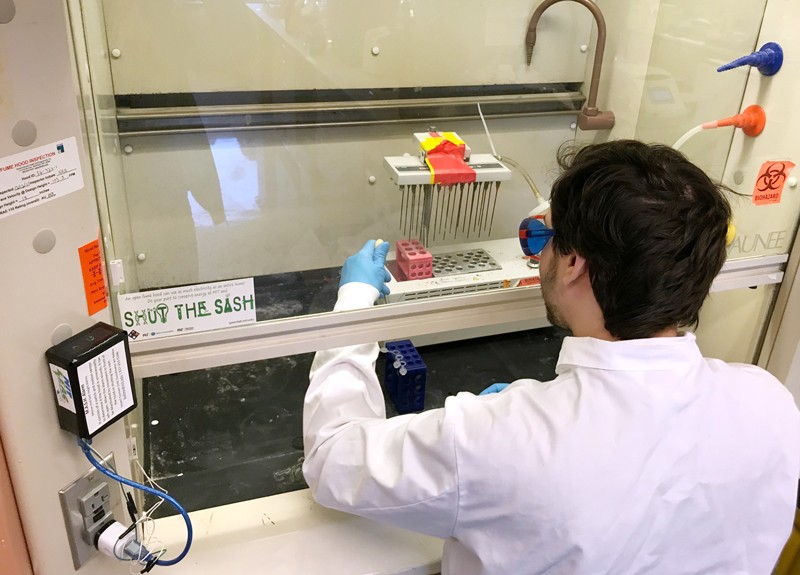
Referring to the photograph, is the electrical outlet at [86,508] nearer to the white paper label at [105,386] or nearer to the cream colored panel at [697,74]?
the white paper label at [105,386]

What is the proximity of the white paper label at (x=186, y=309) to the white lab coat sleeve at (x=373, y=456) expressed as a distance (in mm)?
166

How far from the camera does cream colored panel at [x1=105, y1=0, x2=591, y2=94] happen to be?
1.49 metres

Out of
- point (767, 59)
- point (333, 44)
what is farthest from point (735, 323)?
point (333, 44)

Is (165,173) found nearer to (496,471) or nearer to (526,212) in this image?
(526,212)

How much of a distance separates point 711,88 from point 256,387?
1.39 m

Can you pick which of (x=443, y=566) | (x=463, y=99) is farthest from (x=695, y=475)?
(x=463, y=99)

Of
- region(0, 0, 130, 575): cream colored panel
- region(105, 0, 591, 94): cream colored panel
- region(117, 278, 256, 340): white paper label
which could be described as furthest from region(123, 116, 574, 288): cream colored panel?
region(0, 0, 130, 575): cream colored panel

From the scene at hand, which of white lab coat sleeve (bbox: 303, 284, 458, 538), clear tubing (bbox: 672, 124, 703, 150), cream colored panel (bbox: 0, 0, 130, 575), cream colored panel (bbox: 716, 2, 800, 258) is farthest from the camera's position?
clear tubing (bbox: 672, 124, 703, 150)

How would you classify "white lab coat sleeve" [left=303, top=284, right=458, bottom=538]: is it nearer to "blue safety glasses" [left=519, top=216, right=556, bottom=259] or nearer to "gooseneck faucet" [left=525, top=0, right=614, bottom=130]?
"blue safety glasses" [left=519, top=216, right=556, bottom=259]

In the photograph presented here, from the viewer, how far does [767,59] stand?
1.36 m

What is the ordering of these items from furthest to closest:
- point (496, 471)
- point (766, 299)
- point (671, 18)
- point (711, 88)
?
point (671, 18), point (711, 88), point (766, 299), point (496, 471)

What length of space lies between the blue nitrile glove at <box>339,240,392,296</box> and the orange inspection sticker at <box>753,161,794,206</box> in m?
0.83

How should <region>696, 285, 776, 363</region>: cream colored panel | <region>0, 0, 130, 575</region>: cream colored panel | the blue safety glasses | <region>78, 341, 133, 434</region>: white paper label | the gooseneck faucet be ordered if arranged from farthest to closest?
the gooseneck faucet < <region>696, 285, 776, 363</region>: cream colored panel < the blue safety glasses < <region>78, 341, 133, 434</region>: white paper label < <region>0, 0, 130, 575</region>: cream colored panel

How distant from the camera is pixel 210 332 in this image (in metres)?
0.97
